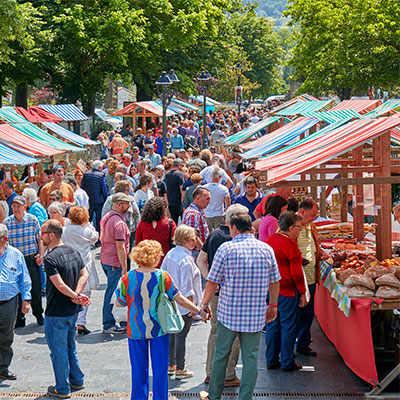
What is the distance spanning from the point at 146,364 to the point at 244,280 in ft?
3.74

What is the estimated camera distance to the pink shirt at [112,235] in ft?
33.9

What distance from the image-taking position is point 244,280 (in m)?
7.27

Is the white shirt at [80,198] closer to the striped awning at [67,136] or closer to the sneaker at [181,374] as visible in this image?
the sneaker at [181,374]

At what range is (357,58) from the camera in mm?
35344

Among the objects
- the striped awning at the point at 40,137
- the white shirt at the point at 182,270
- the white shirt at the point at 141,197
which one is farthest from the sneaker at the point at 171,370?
the striped awning at the point at 40,137

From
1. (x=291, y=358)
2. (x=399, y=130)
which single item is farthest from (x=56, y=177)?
(x=291, y=358)

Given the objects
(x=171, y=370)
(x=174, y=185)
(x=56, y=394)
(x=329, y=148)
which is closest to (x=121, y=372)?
(x=171, y=370)

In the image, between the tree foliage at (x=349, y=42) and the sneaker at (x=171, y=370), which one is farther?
the tree foliage at (x=349, y=42)

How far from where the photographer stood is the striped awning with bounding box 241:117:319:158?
16031 millimetres

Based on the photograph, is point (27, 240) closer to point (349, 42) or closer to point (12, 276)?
point (12, 276)

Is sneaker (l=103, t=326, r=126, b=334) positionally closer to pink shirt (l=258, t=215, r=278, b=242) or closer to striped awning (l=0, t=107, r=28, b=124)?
pink shirt (l=258, t=215, r=278, b=242)

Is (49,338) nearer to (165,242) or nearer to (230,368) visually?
(230,368)

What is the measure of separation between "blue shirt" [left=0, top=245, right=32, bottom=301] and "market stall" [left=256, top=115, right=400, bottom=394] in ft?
8.85

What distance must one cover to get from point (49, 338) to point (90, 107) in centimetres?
2998
